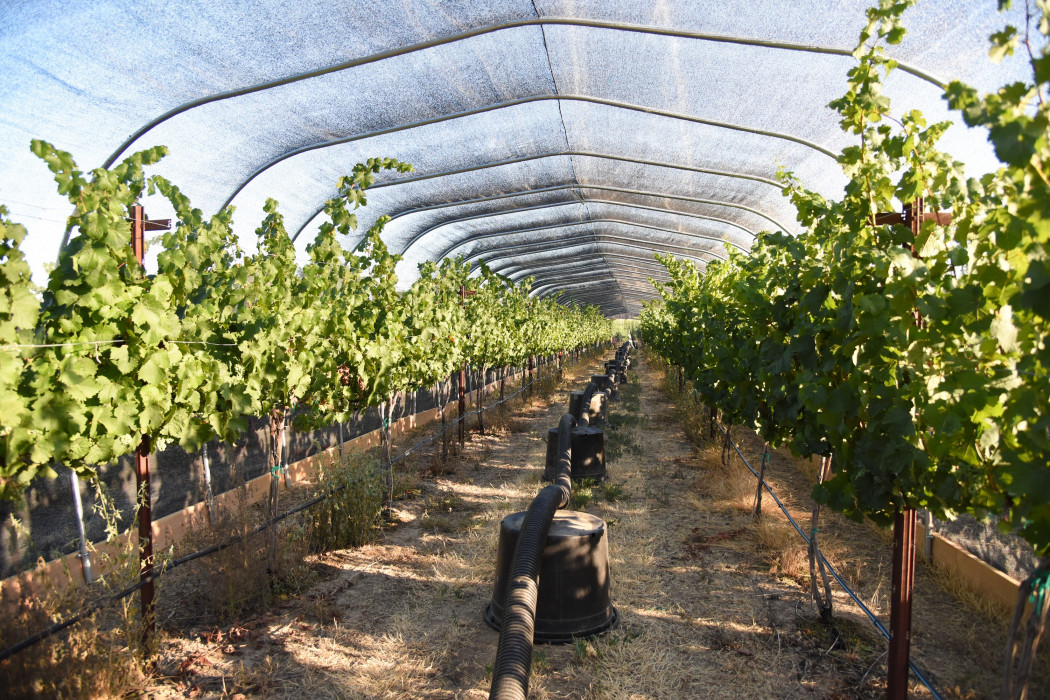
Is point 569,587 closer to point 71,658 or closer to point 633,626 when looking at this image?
point 633,626

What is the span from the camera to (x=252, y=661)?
391cm

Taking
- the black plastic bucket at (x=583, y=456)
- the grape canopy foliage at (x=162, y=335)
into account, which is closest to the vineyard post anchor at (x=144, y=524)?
the grape canopy foliage at (x=162, y=335)

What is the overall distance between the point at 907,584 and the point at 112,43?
217 inches

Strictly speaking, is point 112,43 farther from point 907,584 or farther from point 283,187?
point 907,584

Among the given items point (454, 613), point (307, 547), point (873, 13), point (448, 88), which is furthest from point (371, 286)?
point (873, 13)

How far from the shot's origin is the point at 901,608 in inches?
118

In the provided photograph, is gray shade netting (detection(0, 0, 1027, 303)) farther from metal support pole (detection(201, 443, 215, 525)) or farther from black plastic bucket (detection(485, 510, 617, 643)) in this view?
black plastic bucket (detection(485, 510, 617, 643))

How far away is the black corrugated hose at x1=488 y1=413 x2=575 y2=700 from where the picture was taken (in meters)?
2.97

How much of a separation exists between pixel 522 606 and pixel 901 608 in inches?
70.6

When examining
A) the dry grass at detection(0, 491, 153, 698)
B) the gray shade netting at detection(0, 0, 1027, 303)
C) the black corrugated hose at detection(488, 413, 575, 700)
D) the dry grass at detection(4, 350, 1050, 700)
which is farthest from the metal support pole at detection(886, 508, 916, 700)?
the dry grass at detection(0, 491, 153, 698)

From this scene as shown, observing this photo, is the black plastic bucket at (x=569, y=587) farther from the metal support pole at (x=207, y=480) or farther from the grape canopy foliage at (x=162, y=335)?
the metal support pole at (x=207, y=480)

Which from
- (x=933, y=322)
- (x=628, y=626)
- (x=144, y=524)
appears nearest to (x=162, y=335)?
(x=144, y=524)

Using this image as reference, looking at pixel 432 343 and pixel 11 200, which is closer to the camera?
pixel 11 200

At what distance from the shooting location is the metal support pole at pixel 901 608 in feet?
9.79
